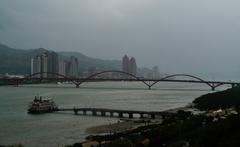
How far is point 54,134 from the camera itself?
20438 mm

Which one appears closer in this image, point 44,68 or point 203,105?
point 203,105

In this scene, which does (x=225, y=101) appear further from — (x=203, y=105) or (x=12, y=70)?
(x=12, y=70)

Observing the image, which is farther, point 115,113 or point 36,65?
point 36,65

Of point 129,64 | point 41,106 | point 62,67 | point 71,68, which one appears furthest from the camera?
point 129,64

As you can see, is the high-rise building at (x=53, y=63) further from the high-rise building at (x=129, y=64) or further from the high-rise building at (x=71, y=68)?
the high-rise building at (x=129, y=64)

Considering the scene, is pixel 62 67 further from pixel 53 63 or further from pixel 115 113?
pixel 115 113

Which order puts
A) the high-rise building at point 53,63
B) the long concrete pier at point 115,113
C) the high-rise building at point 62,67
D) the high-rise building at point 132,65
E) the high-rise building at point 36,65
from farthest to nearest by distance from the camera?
the high-rise building at point 132,65
the high-rise building at point 62,67
the high-rise building at point 53,63
the high-rise building at point 36,65
the long concrete pier at point 115,113

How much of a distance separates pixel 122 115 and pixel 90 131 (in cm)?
858

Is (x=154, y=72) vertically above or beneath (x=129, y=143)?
above

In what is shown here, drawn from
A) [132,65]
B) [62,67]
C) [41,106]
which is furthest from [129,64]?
[41,106]

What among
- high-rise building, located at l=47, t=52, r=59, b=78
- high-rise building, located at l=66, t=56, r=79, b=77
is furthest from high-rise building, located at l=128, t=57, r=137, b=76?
high-rise building, located at l=47, t=52, r=59, b=78

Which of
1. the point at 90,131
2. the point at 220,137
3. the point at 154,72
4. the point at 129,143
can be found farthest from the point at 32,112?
the point at 154,72

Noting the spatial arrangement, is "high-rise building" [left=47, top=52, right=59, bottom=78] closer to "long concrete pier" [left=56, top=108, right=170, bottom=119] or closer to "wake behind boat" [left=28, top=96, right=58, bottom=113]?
"wake behind boat" [left=28, top=96, right=58, bottom=113]

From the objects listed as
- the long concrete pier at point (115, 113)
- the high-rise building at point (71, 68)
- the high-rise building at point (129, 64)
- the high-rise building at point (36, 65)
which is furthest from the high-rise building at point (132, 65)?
the long concrete pier at point (115, 113)
